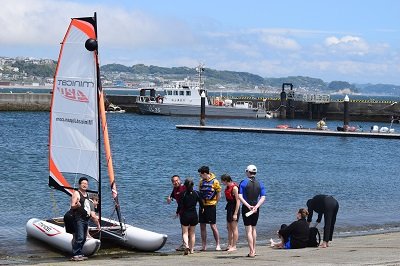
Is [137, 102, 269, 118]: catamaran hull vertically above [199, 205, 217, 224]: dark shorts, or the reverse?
[199, 205, 217, 224]: dark shorts

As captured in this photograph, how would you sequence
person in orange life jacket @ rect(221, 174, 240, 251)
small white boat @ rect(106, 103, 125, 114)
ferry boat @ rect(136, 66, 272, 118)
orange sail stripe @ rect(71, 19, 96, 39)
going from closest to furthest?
person in orange life jacket @ rect(221, 174, 240, 251) < orange sail stripe @ rect(71, 19, 96, 39) < ferry boat @ rect(136, 66, 272, 118) < small white boat @ rect(106, 103, 125, 114)

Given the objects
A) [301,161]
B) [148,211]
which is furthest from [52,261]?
[301,161]

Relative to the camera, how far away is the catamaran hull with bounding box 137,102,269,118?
9300 cm

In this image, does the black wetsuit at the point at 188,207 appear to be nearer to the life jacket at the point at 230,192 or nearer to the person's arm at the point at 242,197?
the life jacket at the point at 230,192

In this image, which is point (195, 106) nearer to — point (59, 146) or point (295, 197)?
point (295, 197)

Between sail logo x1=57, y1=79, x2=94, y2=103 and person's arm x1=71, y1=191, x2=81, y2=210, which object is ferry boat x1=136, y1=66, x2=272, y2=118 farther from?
person's arm x1=71, y1=191, x2=81, y2=210

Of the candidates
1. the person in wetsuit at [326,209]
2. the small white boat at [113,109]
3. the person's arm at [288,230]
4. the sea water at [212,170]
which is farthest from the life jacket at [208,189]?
the small white boat at [113,109]

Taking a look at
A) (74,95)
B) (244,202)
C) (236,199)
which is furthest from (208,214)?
(74,95)

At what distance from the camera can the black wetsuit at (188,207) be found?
56.5ft

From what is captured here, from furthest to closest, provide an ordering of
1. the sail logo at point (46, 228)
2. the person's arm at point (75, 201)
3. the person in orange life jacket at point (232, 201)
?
the sail logo at point (46, 228) < the person in orange life jacket at point (232, 201) < the person's arm at point (75, 201)

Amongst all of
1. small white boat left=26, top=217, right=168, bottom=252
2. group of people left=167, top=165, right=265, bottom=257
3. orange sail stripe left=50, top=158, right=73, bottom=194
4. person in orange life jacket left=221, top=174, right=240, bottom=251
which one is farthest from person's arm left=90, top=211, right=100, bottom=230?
person in orange life jacket left=221, top=174, right=240, bottom=251

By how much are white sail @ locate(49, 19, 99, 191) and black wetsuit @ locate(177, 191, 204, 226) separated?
8.74 ft

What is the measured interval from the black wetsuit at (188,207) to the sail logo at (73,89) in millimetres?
3456

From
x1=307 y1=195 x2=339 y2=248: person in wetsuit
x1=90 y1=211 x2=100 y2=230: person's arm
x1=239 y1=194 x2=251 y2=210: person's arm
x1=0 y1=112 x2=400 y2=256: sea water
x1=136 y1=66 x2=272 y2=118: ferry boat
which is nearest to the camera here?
x1=239 y1=194 x2=251 y2=210: person's arm
